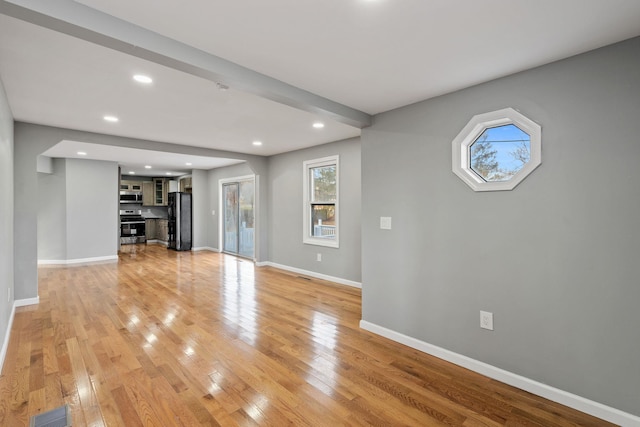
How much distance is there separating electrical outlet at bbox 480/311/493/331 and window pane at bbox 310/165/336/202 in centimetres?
324

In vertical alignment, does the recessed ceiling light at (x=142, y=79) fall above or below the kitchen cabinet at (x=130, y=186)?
above

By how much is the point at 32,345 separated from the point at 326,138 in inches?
169

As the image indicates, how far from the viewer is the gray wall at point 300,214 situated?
4949mm

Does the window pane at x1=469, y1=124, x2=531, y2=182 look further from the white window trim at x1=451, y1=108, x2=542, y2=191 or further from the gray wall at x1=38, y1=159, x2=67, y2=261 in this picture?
the gray wall at x1=38, y1=159, x2=67, y2=261

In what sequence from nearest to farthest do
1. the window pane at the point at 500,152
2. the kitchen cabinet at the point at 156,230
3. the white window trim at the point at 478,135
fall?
the white window trim at the point at 478,135 < the window pane at the point at 500,152 < the kitchen cabinet at the point at 156,230

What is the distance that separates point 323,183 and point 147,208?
8.02 metres

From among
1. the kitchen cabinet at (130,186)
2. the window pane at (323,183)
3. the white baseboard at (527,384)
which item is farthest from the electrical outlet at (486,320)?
the kitchen cabinet at (130,186)

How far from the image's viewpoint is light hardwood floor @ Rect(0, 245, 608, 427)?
6.34 ft

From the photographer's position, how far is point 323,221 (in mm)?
5590

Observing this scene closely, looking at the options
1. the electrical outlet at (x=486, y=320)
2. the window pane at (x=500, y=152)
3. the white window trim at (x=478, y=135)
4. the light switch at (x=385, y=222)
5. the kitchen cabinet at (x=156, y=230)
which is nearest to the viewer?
the white window trim at (x=478, y=135)

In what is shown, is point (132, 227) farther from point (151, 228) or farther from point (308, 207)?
point (308, 207)

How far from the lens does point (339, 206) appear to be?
518 centimetres

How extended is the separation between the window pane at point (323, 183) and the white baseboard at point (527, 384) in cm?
287

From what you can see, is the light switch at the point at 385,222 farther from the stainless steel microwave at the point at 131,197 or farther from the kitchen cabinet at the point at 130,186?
the kitchen cabinet at the point at 130,186
